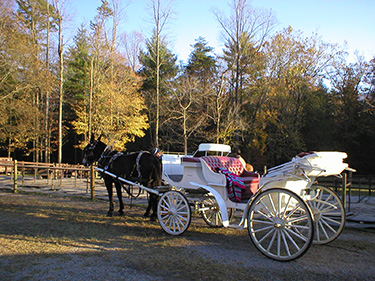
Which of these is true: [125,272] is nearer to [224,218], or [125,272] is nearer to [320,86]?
[224,218]

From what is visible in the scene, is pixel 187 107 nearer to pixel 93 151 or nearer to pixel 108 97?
pixel 108 97

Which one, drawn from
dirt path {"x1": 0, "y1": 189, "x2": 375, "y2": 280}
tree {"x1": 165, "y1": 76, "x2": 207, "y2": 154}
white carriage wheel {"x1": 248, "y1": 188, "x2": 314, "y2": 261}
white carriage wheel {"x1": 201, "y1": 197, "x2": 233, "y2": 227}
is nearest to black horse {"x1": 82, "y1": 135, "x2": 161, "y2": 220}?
dirt path {"x1": 0, "y1": 189, "x2": 375, "y2": 280}

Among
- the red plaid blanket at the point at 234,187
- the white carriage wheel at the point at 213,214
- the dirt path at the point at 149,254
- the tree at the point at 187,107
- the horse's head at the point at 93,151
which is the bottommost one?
the dirt path at the point at 149,254

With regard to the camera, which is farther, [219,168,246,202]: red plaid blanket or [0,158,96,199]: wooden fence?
[0,158,96,199]: wooden fence

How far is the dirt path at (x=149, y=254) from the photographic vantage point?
13.5 ft

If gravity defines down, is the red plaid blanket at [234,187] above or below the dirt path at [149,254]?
above

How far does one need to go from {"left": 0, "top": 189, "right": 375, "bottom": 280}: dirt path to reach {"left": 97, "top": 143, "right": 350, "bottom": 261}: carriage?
0.29 meters

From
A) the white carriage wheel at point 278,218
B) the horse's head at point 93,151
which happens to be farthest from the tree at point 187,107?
the white carriage wheel at point 278,218

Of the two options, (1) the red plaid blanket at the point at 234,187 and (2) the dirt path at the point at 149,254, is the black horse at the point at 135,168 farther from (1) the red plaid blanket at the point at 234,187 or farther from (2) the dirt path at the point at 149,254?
(1) the red plaid blanket at the point at 234,187

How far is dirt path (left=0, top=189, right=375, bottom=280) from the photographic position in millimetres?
4121

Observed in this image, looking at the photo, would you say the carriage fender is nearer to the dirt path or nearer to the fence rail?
the dirt path

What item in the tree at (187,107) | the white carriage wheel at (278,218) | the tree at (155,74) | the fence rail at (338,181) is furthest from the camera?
the tree at (155,74)

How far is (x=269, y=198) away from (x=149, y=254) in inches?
79.0

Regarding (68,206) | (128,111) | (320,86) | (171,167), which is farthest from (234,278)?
(320,86)
